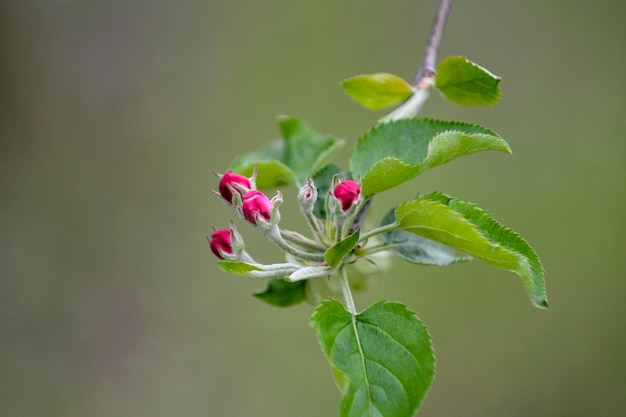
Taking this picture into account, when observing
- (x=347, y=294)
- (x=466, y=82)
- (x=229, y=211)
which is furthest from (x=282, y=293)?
(x=229, y=211)

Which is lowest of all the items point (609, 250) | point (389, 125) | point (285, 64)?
point (389, 125)

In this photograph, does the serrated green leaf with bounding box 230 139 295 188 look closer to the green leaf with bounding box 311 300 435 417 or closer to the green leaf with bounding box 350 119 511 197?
the green leaf with bounding box 350 119 511 197

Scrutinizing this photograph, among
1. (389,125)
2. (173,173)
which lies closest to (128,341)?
(173,173)

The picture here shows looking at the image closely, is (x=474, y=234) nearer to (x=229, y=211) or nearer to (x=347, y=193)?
(x=347, y=193)

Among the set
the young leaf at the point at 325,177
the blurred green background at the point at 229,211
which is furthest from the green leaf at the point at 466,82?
the blurred green background at the point at 229,211

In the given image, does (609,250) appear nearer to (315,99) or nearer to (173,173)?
(315,99)

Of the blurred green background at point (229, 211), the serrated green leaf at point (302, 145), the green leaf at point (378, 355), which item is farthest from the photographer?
the blurred green background at point (229, 211)

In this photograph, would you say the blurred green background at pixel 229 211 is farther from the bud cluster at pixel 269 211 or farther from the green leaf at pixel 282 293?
the bud cluster at pixel 269 211
